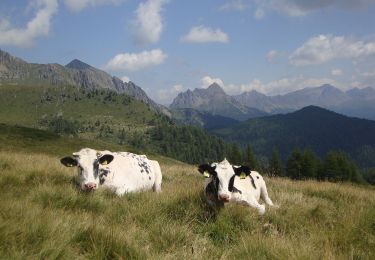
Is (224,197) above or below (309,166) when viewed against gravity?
above

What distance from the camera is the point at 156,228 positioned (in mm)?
7113

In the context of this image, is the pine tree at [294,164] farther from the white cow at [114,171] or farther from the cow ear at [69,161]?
the cow ear at [69,161]

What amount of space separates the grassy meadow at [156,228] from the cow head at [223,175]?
426mm

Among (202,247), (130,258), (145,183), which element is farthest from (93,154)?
(130,258)

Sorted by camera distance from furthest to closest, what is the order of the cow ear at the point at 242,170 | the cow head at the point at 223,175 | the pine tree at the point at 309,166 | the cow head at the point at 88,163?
the pine tree at the point at 309,166
the cow head at the point at 88,163
the cow ear at the point at 242,170
the cow head at the point at 223,175

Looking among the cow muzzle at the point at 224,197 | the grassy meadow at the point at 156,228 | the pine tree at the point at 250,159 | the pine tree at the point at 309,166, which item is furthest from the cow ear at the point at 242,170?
the pine tree at the point at 250,159

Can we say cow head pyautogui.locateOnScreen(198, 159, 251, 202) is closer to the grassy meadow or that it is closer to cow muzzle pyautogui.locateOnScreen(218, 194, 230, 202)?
cow muzzle pyautogui.locateOnScreen(218, 194, 230, 202)

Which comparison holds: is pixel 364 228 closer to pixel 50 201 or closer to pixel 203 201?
pixel 203 201

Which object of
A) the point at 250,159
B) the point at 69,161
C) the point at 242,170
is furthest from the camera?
the point at 250,159

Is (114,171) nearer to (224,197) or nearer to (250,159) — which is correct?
(224,197)

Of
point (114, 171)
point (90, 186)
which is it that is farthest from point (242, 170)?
point (114, 171)

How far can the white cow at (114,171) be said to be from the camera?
1127cm

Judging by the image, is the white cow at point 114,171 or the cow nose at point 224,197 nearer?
the cow nose at point 224,197

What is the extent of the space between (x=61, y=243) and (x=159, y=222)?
8.27ft
